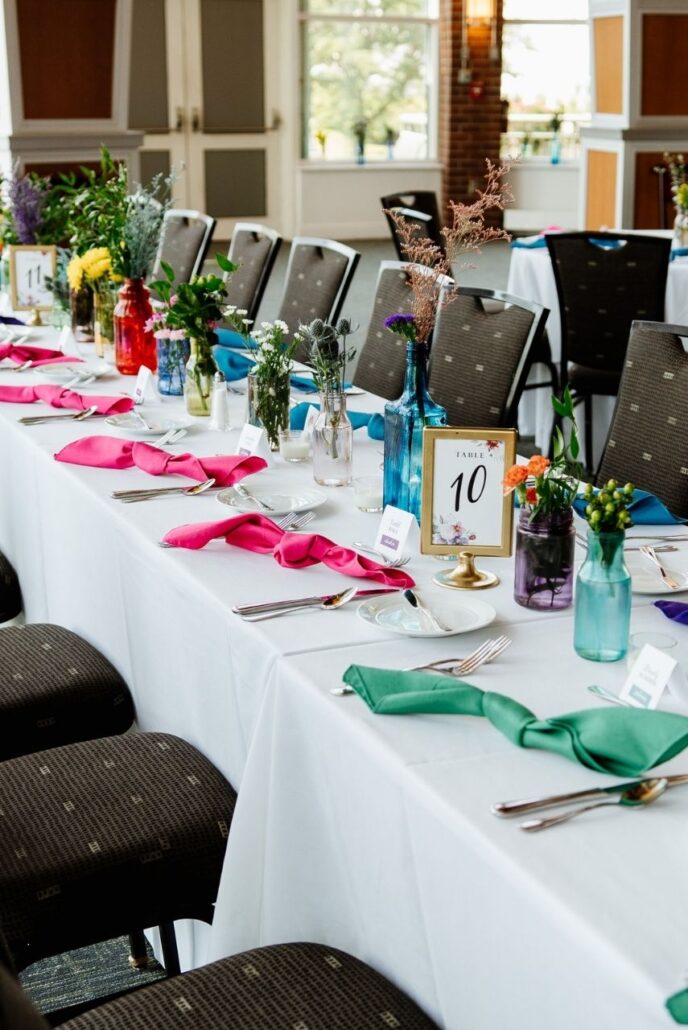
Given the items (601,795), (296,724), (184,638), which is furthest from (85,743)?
(601,795)

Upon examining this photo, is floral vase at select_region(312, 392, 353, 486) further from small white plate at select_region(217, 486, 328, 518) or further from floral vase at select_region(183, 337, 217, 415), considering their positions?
floral vase at select_region(183, 337, 217, 415)

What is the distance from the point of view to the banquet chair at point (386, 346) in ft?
10.9

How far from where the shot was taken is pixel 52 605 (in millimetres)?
2465

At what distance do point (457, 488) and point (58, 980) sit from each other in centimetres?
104

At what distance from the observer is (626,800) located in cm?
114

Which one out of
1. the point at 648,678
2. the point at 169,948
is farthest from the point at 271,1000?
the point at 169,948

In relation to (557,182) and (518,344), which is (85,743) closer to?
(518,344)

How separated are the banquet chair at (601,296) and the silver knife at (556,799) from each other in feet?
10.8

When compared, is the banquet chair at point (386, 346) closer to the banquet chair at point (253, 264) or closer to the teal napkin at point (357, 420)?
the teal napkin at point (357, 420)

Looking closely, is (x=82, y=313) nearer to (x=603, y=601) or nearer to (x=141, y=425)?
(x=141, y=425)

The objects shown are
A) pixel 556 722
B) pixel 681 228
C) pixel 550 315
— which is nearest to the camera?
pixel 556 722

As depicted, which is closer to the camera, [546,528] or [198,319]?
[546,528]

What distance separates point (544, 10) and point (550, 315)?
340 inches

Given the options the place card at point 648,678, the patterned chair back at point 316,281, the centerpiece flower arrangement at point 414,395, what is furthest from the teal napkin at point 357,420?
the place card at point 648,678
